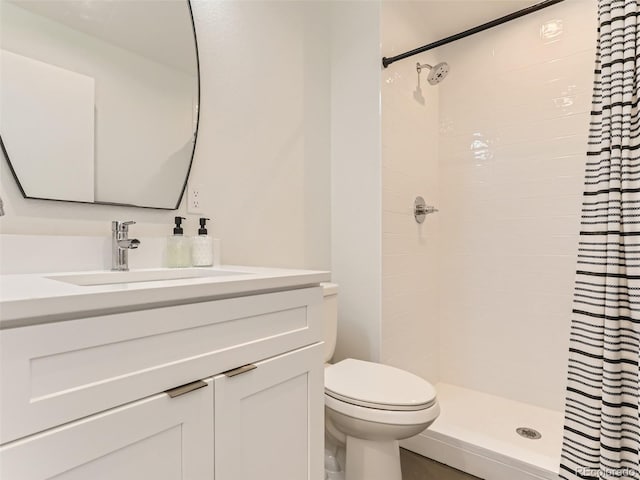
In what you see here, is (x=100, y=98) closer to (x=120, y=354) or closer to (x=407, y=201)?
(x=120, y=354)

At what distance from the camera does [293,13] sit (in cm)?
171

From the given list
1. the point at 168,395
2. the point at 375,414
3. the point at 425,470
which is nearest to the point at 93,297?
the point at 168,395

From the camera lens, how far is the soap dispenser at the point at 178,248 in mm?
1171

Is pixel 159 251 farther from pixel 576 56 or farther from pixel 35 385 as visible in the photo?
pixel 576 56

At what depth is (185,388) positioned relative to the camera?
67cm

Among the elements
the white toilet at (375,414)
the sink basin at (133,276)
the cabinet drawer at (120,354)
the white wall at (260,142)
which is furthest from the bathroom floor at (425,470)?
the sink basin at (133,276)

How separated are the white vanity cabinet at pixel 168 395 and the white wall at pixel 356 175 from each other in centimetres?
82

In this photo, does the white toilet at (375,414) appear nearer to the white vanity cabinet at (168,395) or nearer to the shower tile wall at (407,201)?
the white vanity cabinet at (168,395)

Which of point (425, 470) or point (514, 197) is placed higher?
point (514, 197)

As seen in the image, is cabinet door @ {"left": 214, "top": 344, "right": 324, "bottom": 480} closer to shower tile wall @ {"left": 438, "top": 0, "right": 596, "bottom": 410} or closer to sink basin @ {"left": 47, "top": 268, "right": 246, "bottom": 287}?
sink basin @ {"left": 47, "top": 268, "right": 246, "bottom": 287}

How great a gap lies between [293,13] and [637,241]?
1637 millimetres

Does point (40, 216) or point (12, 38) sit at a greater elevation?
point (12, 38)

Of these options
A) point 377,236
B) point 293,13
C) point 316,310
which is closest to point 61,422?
point 316,310

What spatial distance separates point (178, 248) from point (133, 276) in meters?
0.20
